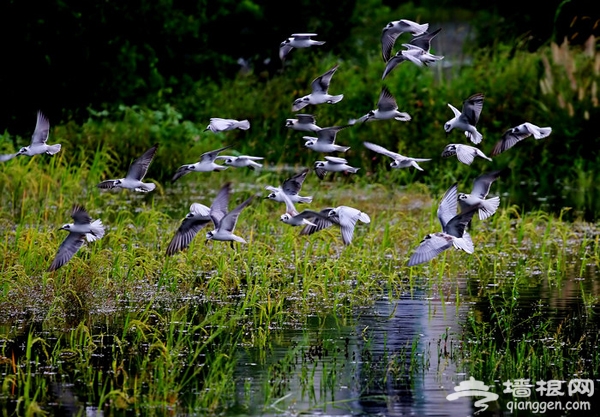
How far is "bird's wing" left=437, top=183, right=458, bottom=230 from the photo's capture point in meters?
9.34

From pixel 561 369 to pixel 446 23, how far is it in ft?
115

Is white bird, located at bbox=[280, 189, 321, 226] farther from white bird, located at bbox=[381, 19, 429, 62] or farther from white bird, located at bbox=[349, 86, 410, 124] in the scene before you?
white bird, located at bbox=[381, 19, 429, 62]

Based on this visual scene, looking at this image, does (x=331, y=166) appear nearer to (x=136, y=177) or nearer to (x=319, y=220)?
(x=319, y=220)

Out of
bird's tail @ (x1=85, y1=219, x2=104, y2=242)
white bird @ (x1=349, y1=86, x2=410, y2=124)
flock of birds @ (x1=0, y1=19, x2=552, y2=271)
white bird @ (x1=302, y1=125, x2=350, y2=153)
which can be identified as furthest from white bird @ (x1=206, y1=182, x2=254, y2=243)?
white bird @ (x1=349, y1=86, x2=410, y2=124)

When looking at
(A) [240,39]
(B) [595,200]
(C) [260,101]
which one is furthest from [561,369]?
(A) [240,39]

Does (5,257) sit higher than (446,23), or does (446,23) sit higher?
(446,23)

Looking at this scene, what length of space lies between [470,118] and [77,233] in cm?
295

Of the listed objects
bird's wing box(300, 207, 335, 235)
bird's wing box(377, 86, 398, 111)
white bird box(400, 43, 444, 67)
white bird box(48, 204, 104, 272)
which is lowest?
white bird box(48, 204, 104, 272)

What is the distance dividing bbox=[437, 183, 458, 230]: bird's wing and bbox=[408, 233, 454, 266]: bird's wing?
398 millimetres

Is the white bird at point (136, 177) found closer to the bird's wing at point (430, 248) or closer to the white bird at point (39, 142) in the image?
the white bird at point (39, 142)

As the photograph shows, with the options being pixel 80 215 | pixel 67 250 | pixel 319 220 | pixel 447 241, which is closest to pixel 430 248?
pixel 447 241

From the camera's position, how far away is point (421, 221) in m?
13.8

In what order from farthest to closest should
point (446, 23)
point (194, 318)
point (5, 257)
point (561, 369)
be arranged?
point (446, 23), point (5, 257), point (194, 318), point (561, 369)

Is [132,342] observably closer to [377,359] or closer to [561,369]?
[377,359]
